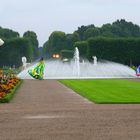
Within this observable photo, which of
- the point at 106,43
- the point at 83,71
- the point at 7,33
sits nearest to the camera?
the point at 83,71

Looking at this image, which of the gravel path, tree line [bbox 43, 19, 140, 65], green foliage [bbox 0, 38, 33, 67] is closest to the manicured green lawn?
the gravel path

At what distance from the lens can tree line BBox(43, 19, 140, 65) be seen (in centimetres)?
8794

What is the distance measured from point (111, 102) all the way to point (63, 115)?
4618mm

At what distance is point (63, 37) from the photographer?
160750 millimetres

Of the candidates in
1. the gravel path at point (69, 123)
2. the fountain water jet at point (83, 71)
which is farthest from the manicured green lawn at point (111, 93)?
the fountain water jet at point (83, 71)

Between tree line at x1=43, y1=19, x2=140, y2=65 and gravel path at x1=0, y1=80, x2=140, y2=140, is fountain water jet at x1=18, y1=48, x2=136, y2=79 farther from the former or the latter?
gravel path at x1=0, y1=80, x2=140, y2=140

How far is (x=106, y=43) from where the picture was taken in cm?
9019

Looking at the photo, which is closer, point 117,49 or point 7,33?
point 117,49

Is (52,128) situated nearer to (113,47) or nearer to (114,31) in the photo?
(113,47)

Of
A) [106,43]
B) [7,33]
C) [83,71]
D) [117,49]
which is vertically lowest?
[83,71]

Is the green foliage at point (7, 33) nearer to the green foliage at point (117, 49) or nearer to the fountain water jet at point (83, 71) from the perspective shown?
the green foliage at point (117, 49)

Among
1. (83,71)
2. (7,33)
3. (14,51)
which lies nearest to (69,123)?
(83,71)

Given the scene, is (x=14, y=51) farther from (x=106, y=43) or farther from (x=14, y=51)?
(x=106, y=43)

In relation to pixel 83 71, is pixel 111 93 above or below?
below
